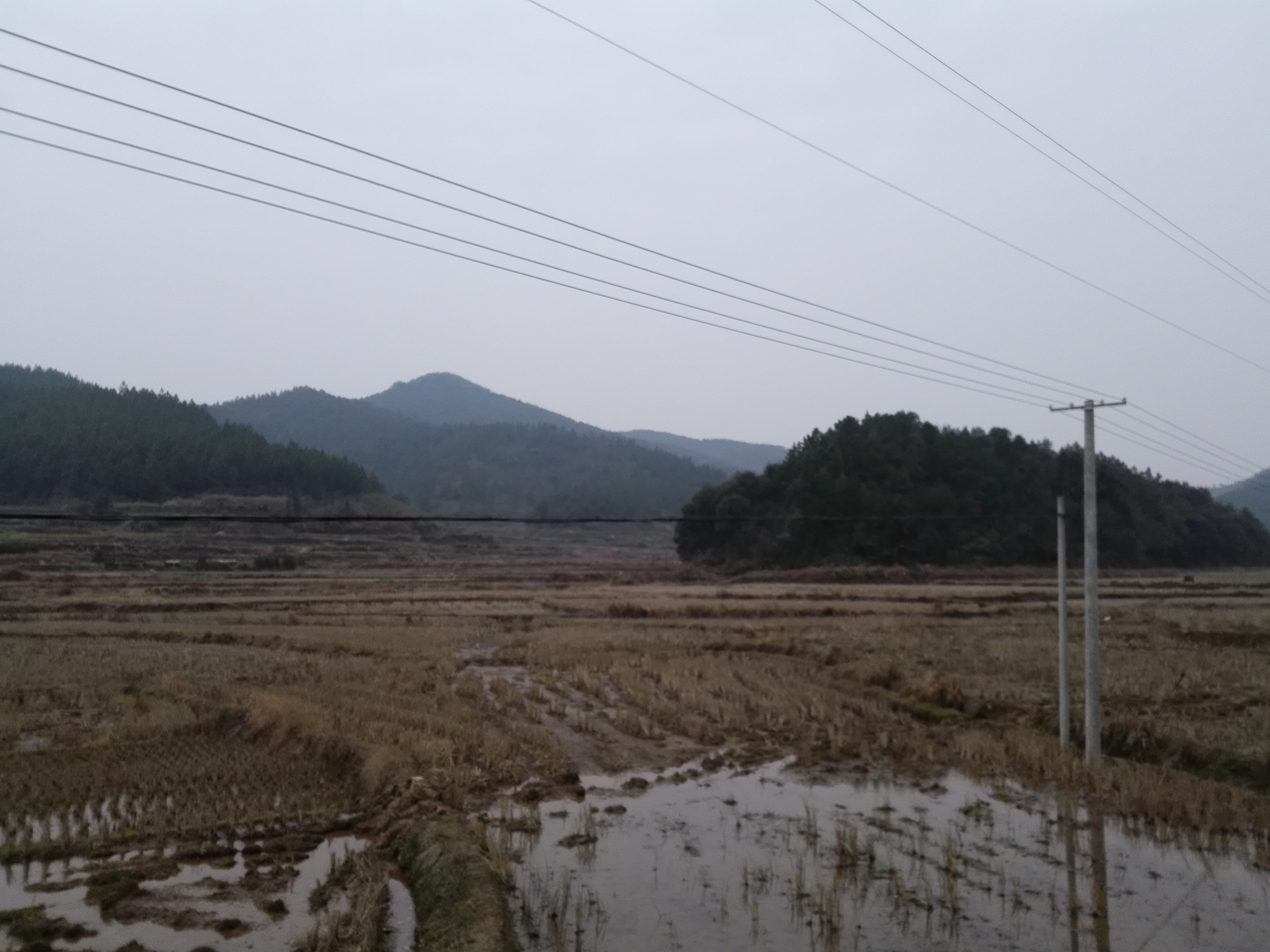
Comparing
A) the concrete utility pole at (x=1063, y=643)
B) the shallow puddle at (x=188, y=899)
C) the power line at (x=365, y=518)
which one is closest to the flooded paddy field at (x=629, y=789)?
the shallow puddle at (x=188, y=899)

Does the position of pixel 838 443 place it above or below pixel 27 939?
above

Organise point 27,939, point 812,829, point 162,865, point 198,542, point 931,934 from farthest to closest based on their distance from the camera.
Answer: point 198,542 → point 812,829 → point 162,865 → point 931,934 → point 27,939

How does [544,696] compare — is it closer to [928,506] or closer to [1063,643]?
[1063,643]

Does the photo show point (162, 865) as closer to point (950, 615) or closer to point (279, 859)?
point (279, 859)

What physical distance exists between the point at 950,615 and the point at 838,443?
3481 cm

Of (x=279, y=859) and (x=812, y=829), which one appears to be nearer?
(x=279, y=859)

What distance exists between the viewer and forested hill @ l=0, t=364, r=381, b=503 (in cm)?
6238

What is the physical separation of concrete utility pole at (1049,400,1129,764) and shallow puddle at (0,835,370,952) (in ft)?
30.1

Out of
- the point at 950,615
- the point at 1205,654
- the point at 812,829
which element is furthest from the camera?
the point at 950,615

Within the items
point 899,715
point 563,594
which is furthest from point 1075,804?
point 563,594

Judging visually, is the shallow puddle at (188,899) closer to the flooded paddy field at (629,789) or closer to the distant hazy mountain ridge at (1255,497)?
the flooded paddy field at (629,789)

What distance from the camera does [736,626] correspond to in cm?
2852

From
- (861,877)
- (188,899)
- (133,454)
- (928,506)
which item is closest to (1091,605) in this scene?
(861,877)

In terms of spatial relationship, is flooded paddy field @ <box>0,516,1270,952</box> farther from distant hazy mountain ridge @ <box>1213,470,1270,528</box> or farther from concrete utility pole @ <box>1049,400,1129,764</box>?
distant hazy mountain ridge @ <box>1213,470,1270,528</box>
